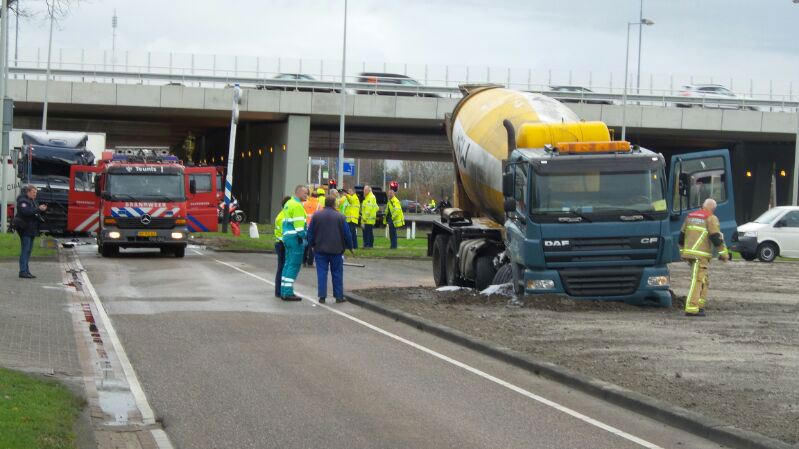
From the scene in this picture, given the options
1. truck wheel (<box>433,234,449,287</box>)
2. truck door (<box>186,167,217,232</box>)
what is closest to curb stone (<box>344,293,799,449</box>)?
truck wheel (<box>433,234,449,287</box>)

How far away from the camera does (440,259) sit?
22.3 metres

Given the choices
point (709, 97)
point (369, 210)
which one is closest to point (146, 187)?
point (369, 210)

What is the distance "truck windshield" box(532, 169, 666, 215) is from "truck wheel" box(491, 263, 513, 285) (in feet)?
7.40

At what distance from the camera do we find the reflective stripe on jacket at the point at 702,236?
674 inches

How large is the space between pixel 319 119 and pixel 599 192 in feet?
130

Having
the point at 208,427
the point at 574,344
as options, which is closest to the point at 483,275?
the point at 574,344

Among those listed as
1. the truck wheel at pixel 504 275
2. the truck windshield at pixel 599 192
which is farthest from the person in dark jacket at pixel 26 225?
the truck windshield at pixel 599 192

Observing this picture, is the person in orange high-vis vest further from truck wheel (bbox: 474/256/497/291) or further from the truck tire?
truck wheel (bbox: 474/256/497/291)

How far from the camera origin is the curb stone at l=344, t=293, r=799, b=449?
829 cm

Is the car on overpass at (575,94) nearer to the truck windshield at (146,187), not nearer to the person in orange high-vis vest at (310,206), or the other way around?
the person in orange high-vis vest at (310,206)

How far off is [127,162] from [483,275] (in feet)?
42.9

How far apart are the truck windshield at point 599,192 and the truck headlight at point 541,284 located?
1.00m

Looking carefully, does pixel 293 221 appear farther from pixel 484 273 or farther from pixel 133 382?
pixel 133 382

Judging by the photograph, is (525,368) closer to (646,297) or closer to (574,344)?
(574,344)
